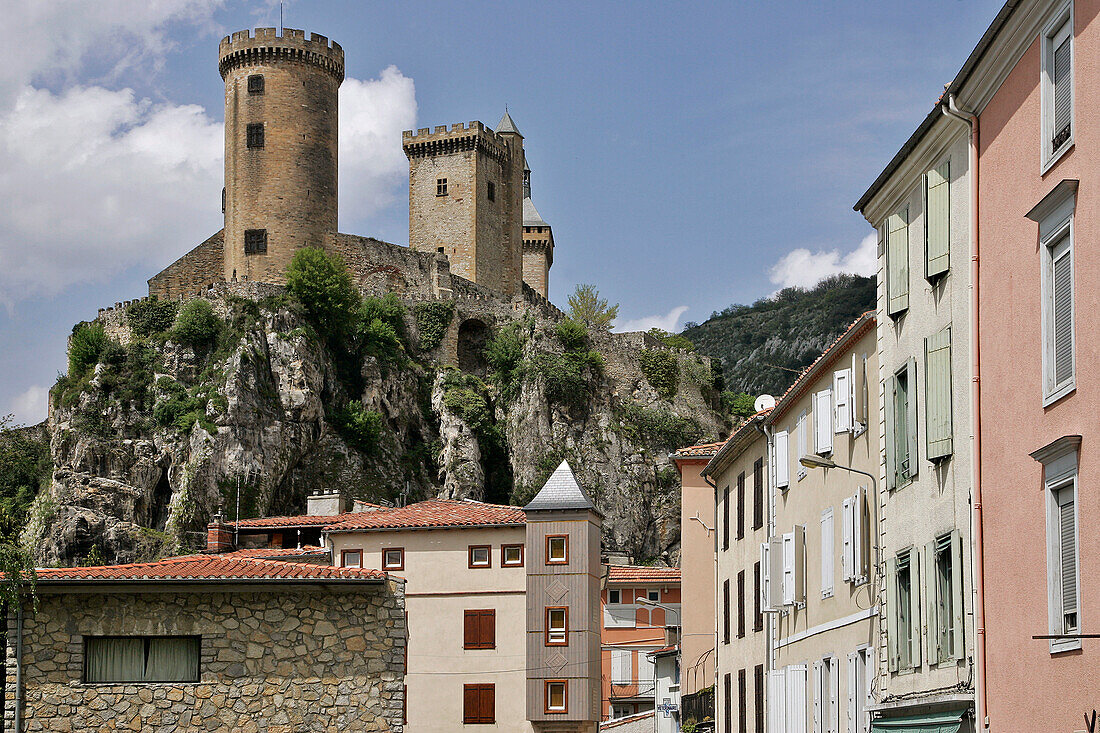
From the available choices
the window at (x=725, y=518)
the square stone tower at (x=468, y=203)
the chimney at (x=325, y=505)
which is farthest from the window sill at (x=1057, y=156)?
the square stone tower at (x=468, y=203)

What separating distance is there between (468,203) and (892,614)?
70246 mm

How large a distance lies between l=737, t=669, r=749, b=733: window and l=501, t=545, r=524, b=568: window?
16968 mm

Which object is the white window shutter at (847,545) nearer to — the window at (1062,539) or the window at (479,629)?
the window at (1062,539)

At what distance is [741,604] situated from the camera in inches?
1249

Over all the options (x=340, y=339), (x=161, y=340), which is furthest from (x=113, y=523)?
(x=340, y=339)

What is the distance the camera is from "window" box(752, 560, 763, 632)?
29.6 m

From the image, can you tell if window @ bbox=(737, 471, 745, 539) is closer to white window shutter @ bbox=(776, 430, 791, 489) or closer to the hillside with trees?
white window shutter @ bbox=(776, 430, 791, 489)

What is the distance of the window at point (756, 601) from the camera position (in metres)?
29.6

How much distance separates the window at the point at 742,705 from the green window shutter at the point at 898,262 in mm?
13073

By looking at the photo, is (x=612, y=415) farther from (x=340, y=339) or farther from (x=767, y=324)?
(x=767, y=324)

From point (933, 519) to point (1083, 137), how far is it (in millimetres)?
5967

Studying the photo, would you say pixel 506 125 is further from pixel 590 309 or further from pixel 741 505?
pixel 741 505

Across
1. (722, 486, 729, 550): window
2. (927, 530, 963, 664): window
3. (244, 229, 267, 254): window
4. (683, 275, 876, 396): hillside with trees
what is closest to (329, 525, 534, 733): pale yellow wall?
(722, 486, 729, 550): window

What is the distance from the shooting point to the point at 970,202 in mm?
15938
